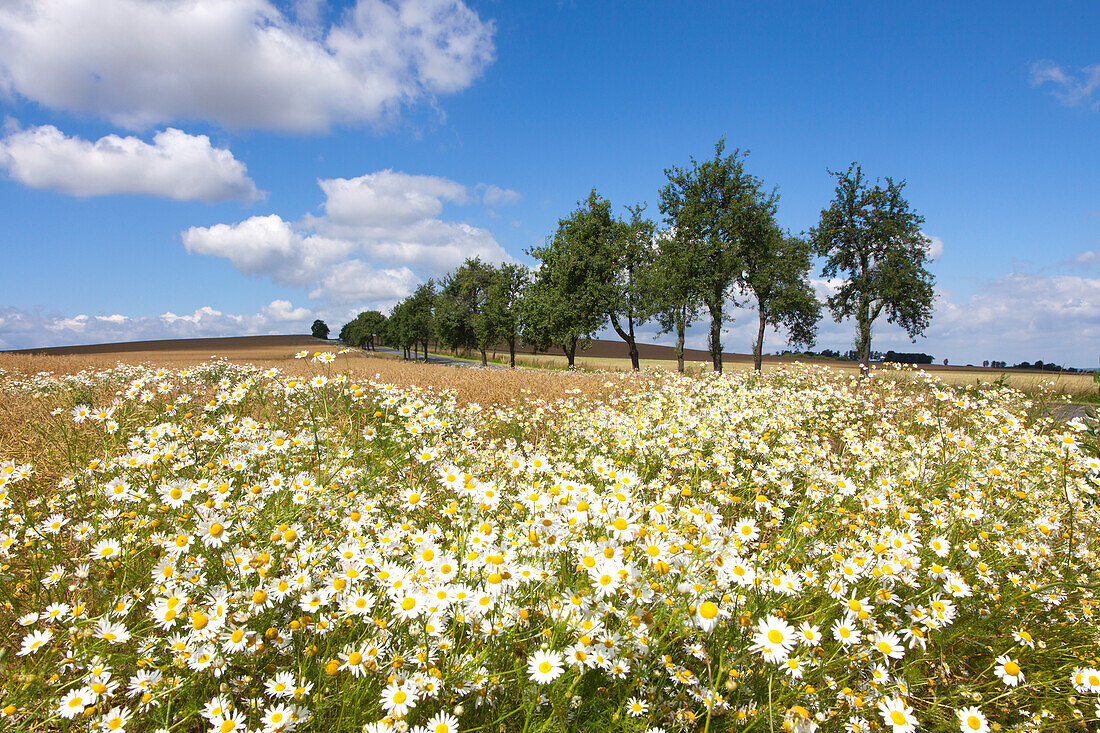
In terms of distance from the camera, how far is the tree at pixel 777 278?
107 ft

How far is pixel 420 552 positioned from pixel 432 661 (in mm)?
539

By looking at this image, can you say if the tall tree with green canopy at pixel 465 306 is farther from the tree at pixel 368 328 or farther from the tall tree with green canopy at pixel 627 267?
the tree at pixel 368 328

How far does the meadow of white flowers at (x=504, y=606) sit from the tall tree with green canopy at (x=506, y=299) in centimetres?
4311

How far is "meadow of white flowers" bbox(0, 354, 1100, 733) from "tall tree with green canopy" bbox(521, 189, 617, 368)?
30211mm

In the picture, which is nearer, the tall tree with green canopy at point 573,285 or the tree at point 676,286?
the tree at point 676,286

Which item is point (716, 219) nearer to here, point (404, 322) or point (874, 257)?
point (874, 257)

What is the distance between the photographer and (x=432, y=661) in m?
1.97

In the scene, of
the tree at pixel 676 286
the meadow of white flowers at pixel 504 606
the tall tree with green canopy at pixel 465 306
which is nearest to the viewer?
the meadow of white flowers at pixel 504 606

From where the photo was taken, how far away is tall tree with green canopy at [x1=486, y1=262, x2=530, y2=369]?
49312mm

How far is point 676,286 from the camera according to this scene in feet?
101

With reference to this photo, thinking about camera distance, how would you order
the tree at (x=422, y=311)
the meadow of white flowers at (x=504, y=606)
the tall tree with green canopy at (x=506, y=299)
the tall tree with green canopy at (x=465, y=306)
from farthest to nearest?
the tree at (x=422, y=311) → the tall tree with green canopy at (x=465, y=306) → the tall tree with green canopy at (x=506, y=299) → the meadow of white flowers at (x=504, y=606)

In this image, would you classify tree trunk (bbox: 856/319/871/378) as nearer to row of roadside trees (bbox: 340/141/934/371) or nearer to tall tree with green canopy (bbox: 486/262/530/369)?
row of roadside trees (bbox: 340/141/934/371)

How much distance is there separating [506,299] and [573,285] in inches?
697

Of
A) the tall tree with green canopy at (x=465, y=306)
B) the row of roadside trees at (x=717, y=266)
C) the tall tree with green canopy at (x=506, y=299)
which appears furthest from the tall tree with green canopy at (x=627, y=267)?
the tall tree with green canopy at (x=465, y=306)
